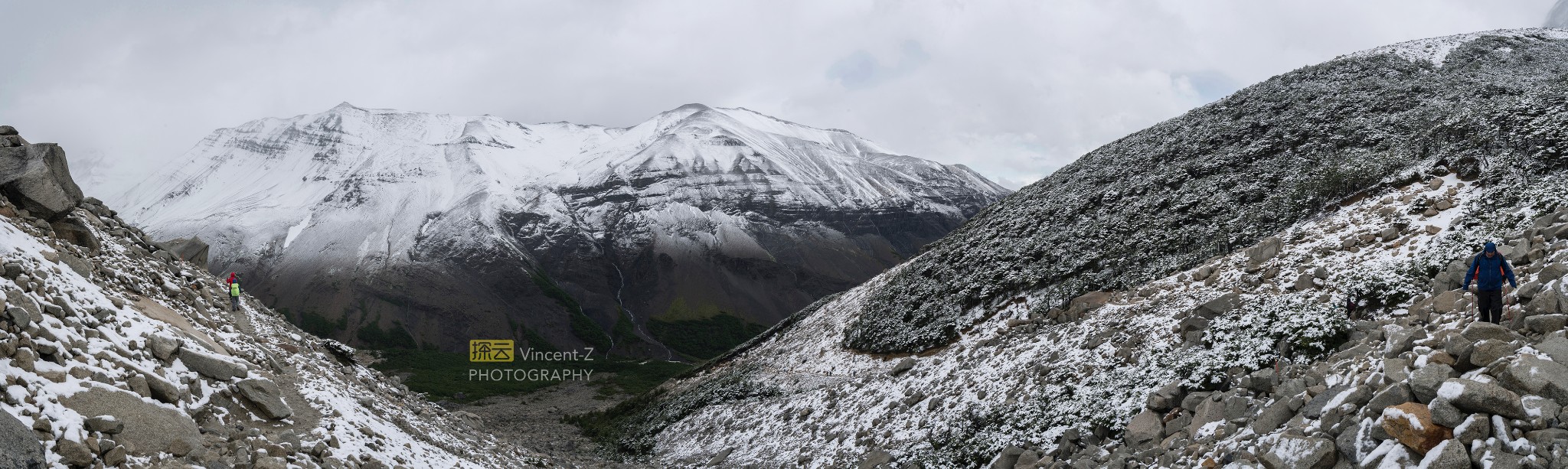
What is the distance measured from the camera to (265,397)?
661 inches

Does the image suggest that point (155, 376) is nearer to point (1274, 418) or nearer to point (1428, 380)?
point (1274, 418)

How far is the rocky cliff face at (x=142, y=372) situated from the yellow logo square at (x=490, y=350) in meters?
99.0

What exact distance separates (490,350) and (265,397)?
12888cm

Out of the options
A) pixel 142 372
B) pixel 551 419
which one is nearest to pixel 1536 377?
pixel 142 372

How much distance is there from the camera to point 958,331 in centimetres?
3238

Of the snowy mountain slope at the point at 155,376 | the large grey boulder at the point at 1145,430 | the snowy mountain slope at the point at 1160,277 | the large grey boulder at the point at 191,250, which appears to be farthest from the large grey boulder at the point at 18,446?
the large grey boulder at the point at 191,250

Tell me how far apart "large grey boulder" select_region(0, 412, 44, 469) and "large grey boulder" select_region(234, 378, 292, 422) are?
17.5ft

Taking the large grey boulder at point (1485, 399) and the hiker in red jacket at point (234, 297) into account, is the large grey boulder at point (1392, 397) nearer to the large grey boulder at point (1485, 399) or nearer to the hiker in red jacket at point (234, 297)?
the large grey boulder at point (1485, 399)

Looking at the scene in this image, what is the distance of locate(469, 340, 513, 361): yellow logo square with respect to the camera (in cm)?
12238

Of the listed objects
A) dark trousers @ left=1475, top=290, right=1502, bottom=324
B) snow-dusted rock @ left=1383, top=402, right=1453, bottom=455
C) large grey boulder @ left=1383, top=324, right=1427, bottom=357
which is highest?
dark trousers @ left=1475, top=290, right=1502, bottom=324

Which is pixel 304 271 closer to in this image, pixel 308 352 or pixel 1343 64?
pixel 308 352

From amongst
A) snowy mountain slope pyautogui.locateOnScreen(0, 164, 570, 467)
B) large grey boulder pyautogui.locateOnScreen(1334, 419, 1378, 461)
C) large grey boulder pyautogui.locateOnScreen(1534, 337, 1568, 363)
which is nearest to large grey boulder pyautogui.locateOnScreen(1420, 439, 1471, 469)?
large grey boulder pyautogui.locateOnScreen(1334, 419, 1378, 461)

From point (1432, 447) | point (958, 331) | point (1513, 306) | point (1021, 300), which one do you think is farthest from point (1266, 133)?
point (1432, 447)

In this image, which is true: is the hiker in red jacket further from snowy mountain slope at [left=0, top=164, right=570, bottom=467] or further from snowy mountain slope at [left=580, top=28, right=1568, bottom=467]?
snowy mountain slope at [left=580, top=28, right=1568, bottom=467]
